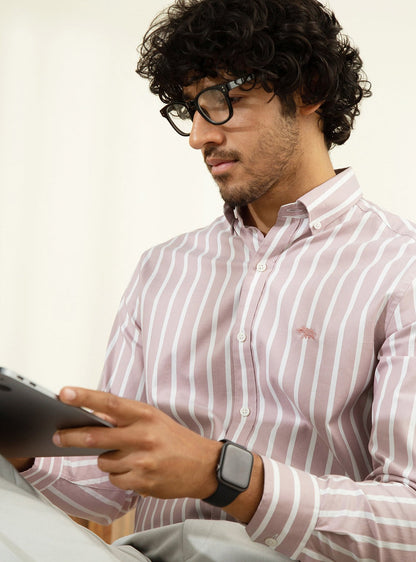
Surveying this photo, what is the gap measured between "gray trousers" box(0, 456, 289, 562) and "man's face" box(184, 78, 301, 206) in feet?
1.88

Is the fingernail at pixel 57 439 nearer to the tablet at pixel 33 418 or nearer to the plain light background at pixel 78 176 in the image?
the tablet at pixel 33 418

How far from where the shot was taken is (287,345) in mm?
1223

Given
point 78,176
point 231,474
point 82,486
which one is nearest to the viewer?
point 231,474

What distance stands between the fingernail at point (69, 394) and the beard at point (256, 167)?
0.68 metres

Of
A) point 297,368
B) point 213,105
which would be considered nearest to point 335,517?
point 297,368

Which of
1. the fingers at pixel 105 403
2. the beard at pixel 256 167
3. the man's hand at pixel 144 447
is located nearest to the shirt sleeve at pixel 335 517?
the man's hand at pixel 144 447

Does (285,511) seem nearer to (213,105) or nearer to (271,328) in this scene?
(271,328)

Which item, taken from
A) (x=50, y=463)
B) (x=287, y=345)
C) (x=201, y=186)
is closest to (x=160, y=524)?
(x=50, y=463)

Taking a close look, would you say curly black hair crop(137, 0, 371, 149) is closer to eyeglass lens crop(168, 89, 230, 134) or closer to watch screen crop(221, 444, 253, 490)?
eyeglass lens crop(168, 89, 230, 134)

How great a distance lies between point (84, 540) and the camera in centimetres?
83

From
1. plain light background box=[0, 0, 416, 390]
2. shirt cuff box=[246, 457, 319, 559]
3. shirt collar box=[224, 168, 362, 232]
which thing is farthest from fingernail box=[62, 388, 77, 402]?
plain light background box=[0, 0, 416, 390]

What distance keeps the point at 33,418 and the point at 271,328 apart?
0.52 metres

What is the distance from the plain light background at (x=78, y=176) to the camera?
2.29 metres

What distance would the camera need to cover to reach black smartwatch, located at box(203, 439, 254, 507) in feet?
2.93
